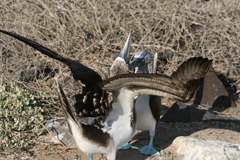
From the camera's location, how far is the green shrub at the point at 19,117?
525cm

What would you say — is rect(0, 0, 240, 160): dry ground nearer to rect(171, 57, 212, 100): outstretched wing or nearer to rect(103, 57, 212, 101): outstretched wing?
rect(103, 57, 212, 101): outstretched wing

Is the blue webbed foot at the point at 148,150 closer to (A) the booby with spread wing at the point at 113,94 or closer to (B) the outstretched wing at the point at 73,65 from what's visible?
(A) the booby with spread wing at the point at 113,94

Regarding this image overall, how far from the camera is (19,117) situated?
5.54 meters

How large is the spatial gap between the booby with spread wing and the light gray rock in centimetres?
47

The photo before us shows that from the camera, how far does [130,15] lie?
6.65 meters

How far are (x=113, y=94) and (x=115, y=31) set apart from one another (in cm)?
237

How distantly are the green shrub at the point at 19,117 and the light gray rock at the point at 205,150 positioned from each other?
4.12 feet

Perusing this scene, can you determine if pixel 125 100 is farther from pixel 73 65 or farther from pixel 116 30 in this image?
A: pixel 116 30

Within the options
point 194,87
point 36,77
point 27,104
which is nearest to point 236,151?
point 194,87

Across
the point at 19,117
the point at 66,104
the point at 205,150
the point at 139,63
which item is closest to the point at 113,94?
the point at 66,104

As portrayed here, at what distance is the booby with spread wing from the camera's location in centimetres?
392

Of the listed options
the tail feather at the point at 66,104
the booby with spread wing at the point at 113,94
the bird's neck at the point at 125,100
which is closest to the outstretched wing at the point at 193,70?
→ the booby with spread wing at the point at 113,94

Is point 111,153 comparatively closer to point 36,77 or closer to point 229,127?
point 229,127

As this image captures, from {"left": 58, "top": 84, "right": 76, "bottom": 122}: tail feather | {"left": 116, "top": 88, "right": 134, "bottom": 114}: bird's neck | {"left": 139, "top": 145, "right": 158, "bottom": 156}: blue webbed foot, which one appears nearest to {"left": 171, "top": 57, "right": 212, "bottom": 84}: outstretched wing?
{"left": 116, "top": 88, "right": 134, "bottom": 114}: bird's neck
